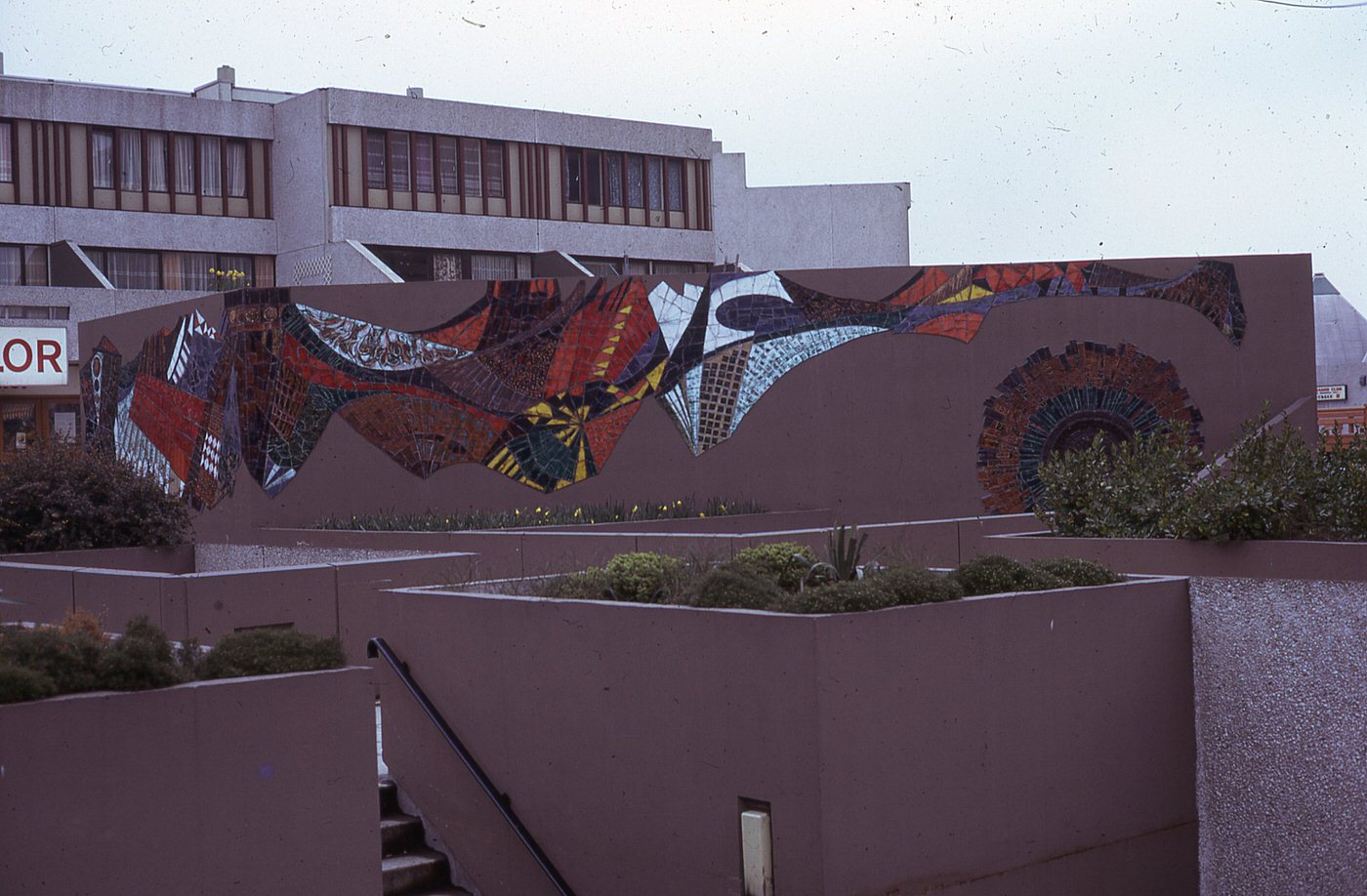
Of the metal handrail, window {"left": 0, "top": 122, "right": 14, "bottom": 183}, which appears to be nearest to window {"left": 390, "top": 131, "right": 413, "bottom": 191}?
window {"left": 0, "top": 122, "right": 14, "bottom": 183}

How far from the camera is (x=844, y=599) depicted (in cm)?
820

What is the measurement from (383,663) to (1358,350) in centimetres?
6067

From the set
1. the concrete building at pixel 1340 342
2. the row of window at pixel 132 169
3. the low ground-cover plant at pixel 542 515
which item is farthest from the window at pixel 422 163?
the concrete building at pixel 1340 342

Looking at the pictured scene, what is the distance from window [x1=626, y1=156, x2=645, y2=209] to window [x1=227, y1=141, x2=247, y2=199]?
32.7 feet

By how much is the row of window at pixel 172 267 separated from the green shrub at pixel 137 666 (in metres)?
31.5

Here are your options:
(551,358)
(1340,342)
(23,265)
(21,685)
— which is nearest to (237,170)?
(23,265)

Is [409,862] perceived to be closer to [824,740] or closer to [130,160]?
[824,740]

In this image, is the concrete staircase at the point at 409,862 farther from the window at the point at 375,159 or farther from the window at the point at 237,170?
the window at the point at 237,170

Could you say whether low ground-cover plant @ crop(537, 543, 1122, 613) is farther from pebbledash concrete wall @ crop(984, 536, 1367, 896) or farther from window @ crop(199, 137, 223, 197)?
window @ crop(199, 137, 223, 197)

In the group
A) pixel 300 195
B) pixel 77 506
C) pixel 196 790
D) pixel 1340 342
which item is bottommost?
pixel 196 790

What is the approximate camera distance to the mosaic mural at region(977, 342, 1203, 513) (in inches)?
799

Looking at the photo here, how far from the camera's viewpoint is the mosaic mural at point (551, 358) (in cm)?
1970

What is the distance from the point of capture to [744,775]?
8.22 meters

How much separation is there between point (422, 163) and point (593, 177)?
195 inches
